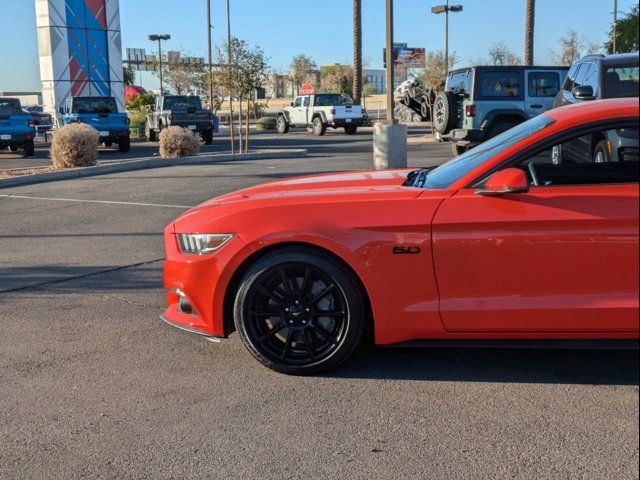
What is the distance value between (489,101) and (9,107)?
602 inches

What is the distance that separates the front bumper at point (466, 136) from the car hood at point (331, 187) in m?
11.7

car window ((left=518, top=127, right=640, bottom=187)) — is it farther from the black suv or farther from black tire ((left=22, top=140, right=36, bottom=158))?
black tire ((left=22, top=140, right=36, bottom=158))

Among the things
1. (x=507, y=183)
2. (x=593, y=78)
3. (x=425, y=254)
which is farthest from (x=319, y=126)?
(x=507, y=183)

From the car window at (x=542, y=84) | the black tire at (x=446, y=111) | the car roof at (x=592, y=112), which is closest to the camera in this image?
the car roof at (x=592, y=112)

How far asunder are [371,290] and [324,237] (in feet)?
1.33

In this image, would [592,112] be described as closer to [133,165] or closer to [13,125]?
[133,165]

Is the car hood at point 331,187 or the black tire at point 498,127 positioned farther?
the black tire at point 498,127

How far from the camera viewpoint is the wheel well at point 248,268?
4344mm

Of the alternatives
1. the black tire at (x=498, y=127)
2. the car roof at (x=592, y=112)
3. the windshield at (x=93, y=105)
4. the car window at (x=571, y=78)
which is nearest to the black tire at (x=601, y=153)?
the car roof at (x=592, y=112)

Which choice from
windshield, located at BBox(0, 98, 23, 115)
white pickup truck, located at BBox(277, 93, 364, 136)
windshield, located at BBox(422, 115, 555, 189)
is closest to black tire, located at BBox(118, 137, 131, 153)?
windshield, located at BBox(0, 98, 23, 115)

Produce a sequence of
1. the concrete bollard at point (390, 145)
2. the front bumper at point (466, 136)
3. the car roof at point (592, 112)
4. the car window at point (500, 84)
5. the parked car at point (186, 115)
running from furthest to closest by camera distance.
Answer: the parked car at point (186, 115) < the car window at point (500, 84) < the front bumper at point (466, 136) < the concrete bollard at point (390, 145) < the car roof at point (592, 112)

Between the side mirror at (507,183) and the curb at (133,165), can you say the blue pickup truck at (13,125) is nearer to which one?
the curb at (133,165)

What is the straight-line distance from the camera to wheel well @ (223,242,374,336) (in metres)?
4.34

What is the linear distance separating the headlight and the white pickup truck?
3136 cm
